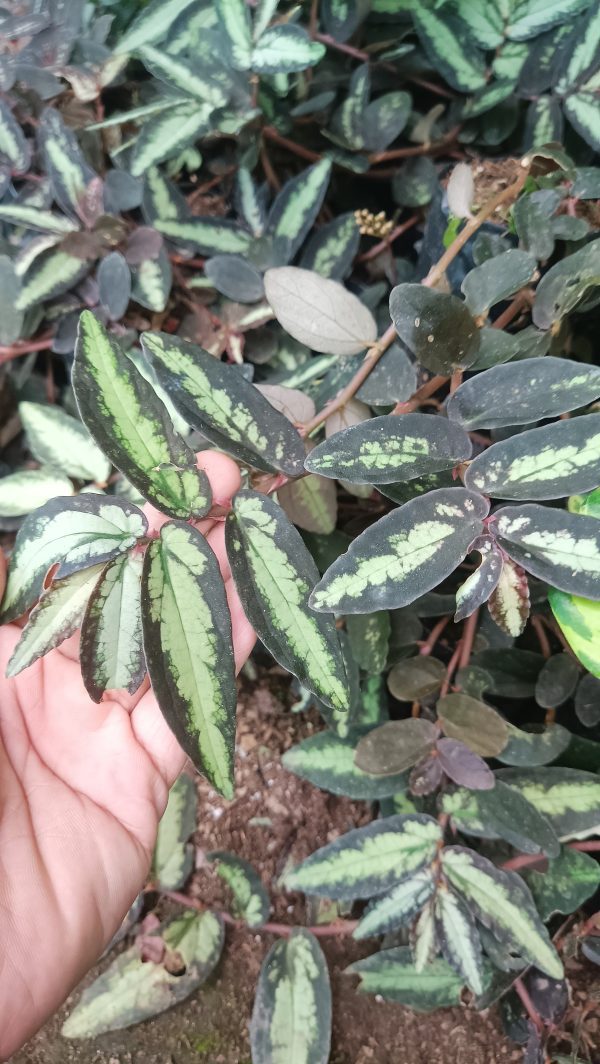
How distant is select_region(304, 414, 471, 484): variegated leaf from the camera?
52 cm

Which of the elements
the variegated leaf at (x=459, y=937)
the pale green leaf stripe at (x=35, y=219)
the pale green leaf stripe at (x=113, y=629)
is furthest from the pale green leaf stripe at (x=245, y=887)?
the pale green leaf stripe at (x=35, y=219)

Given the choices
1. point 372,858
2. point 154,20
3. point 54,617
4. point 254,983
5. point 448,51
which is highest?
point 154,20

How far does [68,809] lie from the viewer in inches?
27.1

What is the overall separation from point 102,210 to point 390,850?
837 millimetres

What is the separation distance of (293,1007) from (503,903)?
0.30m

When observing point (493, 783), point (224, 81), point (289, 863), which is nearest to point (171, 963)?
point (289, 863)

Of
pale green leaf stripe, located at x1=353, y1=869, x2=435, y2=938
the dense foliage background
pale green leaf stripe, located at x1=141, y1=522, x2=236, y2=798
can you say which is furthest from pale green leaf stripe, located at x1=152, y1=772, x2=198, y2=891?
pale green leaf stripe, located at x1=141, y1=522, x2=236, y2=798

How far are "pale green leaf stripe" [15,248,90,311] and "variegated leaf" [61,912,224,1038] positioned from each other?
81 centimetres

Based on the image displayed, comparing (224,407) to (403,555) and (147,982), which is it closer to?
(403,555)

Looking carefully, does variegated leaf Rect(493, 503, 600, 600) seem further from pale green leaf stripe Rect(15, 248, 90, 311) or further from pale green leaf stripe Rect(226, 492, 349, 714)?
pale green leaf stripe Rect(15, 248, 90, 311)

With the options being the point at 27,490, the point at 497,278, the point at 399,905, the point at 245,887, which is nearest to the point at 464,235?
the point at 497,278

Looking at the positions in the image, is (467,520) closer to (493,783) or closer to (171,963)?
(493,783)

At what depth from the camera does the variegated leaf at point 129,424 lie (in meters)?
0.52

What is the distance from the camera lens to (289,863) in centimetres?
98
